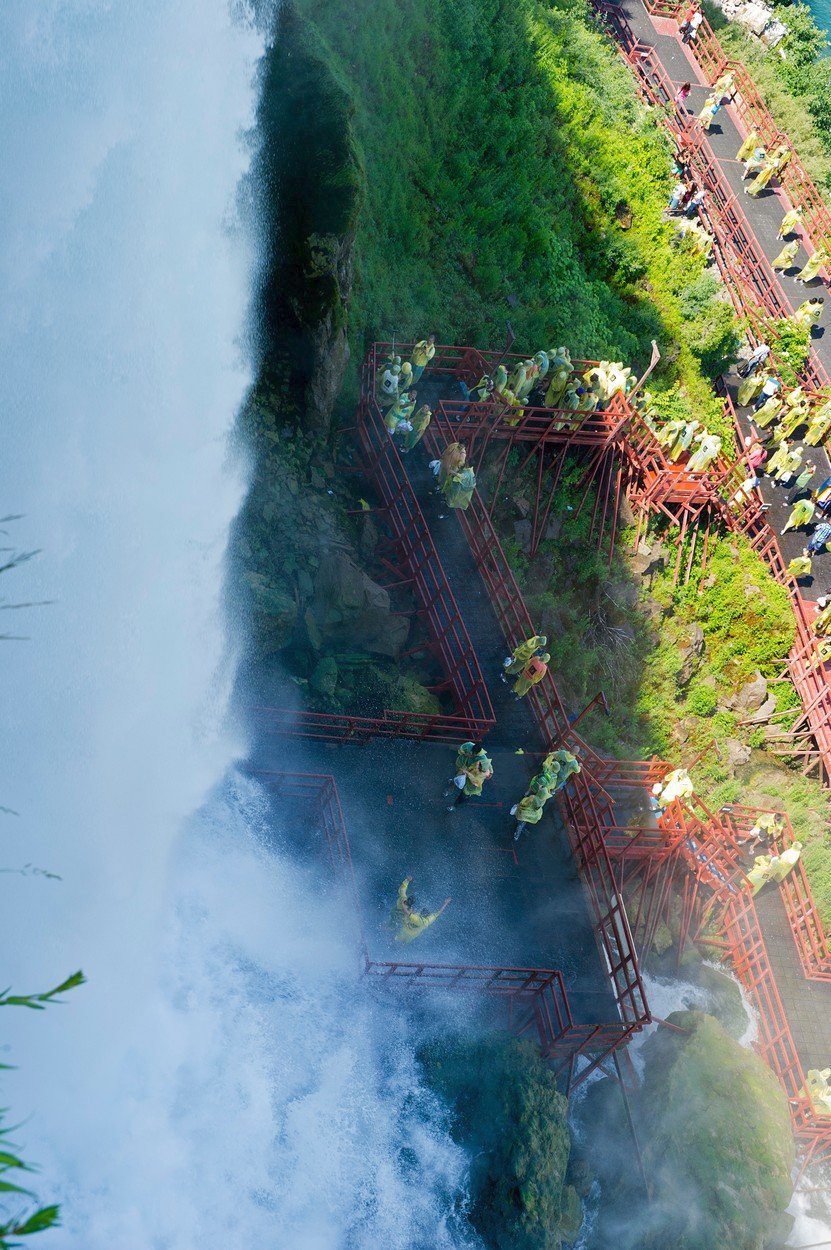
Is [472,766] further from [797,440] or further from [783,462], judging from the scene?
[797,440]

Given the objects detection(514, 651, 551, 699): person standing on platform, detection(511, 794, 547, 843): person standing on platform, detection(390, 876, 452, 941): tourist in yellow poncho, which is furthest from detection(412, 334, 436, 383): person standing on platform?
detection(390, 876, 452, 941): tourist in yellow poncho

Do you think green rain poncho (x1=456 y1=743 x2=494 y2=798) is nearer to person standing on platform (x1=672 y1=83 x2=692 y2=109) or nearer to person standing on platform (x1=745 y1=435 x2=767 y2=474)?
person standing on platform (x1=745 y1=435 x2=767 y2=474)

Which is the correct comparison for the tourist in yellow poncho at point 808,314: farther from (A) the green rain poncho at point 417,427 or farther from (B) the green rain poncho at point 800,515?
(A) the green rain poncho at point 417,427

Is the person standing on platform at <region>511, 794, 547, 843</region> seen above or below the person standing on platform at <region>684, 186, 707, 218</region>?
below

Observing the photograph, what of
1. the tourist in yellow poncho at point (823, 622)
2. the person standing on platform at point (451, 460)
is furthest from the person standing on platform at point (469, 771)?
the tourist in yellow poncho at point (823, 622)

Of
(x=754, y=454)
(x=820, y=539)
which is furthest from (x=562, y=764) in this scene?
(x=754, y=454)
